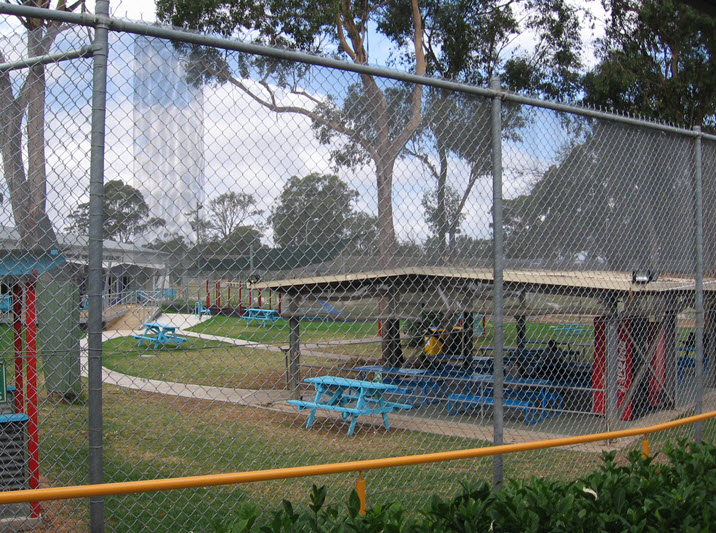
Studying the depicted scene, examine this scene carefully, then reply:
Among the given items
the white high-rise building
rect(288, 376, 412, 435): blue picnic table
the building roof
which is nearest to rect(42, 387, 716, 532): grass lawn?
rect(288, 376, 412, 435): blue picnic table

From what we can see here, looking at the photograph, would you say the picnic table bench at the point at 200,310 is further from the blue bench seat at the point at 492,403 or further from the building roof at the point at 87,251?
the blue bench seat at the point at 492,403

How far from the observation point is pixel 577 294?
5156mm

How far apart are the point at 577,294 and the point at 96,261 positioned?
3.78 metres

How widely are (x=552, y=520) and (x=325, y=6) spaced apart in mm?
18593

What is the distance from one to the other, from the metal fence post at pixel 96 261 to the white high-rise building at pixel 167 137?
19cm

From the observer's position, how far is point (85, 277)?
108 inches

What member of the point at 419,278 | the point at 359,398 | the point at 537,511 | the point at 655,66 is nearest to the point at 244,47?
the point at 419,278

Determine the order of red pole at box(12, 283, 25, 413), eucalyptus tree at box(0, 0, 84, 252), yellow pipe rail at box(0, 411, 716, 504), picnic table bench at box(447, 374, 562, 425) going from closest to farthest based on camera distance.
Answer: yellow pipe rail at box(0, 411, 716, 504) < eucalyptus tree at box(0, 0, 84, 252) < red pole at box(12, 283, 25, 413) < picnic table bench at box(447, 374, 562, 425)

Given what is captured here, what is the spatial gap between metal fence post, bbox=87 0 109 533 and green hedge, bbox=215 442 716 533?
0.52 m

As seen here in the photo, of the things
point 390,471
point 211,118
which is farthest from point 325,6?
point 211,118

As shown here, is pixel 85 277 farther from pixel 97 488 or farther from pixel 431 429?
pixel 431 429

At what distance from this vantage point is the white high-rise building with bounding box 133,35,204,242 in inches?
107

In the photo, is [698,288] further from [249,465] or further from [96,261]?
[249,465]

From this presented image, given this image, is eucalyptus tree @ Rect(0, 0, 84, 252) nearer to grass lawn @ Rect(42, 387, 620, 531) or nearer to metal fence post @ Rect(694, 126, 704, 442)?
grass lawn @ Rect(42, 387, 620, 531)
